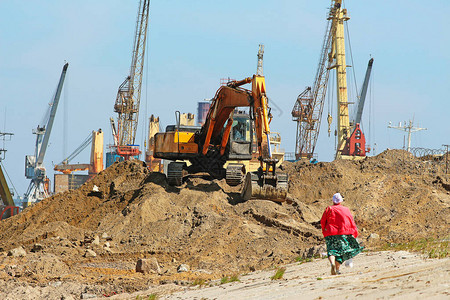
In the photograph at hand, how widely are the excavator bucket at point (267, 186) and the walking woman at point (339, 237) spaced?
1092 cm

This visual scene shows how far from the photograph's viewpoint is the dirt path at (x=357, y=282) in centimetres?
747

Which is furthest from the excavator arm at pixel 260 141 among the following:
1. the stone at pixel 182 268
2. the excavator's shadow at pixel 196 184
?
the stone at pixel 182 268

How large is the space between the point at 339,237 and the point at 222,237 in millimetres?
8011

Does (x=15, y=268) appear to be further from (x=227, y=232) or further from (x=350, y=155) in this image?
(x=350, y=155)

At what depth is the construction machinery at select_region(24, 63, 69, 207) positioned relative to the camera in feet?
258

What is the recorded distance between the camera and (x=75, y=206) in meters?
25.3

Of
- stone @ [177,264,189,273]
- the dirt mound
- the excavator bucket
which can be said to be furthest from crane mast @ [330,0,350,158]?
stone @ [177,264,189,273]

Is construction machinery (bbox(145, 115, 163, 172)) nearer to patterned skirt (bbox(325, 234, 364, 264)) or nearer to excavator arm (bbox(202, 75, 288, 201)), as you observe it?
excavator arm (bbox(202, 75, 288, 201))

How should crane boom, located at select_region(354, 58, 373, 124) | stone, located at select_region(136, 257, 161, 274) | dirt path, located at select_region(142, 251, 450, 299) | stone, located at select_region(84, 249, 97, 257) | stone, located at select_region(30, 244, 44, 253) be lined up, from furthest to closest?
crane boom, located at select_region(354, 58, 373, 124) → stone, located at select_region(84, 249, 97, 257) → stone, located at select_region(30, 244, 44, 253) → stone, located at select_region(136, 257, 161, 274) → dirt path, located at select_region(142, 251, 450, 299)

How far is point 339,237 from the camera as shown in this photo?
1013 centimetres

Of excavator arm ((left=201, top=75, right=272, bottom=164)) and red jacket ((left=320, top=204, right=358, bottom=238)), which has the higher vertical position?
excavator arm ((left=201, top=75, right=272, bottom=164))

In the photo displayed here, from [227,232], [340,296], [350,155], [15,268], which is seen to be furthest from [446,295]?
[350,155]

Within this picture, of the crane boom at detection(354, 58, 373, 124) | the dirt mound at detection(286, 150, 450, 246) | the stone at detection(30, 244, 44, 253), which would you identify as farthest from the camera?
the crane boom at detection(354, 58, 373, 124)

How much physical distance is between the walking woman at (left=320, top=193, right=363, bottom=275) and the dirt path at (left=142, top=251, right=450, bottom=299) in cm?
27
